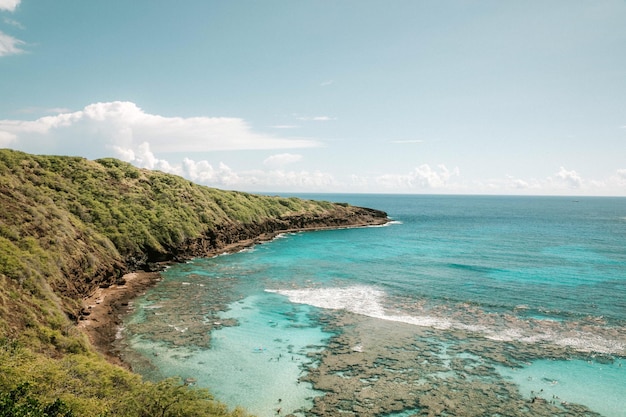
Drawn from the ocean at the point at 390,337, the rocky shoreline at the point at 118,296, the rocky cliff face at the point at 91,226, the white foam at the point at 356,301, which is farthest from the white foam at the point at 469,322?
the rocky cliff face at the point at 91,226

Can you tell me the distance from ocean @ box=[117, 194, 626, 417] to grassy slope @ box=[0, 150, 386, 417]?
5.59 m

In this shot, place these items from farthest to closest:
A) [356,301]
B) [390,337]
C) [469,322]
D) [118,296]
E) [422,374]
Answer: [356,301], [118,296], [469,322], [390,337], [422,374]

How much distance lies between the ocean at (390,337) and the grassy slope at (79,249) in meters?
5.59

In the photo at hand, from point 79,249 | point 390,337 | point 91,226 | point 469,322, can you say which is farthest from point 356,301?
point 91,226

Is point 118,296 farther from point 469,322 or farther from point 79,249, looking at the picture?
point 469,322

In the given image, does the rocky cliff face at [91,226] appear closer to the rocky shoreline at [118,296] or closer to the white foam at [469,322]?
the rocky shoreline at [118,296]

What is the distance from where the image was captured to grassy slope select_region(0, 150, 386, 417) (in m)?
16.4

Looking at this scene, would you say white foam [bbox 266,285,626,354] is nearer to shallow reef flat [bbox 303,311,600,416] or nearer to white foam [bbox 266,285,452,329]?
white foam [bbox 266,285,452,329]

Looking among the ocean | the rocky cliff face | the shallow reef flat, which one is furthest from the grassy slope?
the shallow reef flat

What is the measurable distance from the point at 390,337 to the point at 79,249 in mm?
33900

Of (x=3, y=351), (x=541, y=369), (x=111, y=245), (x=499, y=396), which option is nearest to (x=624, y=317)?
(x=541, y=369)

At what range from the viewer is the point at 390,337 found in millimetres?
31359

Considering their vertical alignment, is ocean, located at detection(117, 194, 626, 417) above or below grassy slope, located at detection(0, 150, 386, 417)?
below

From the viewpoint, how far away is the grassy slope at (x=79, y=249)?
1641cm
